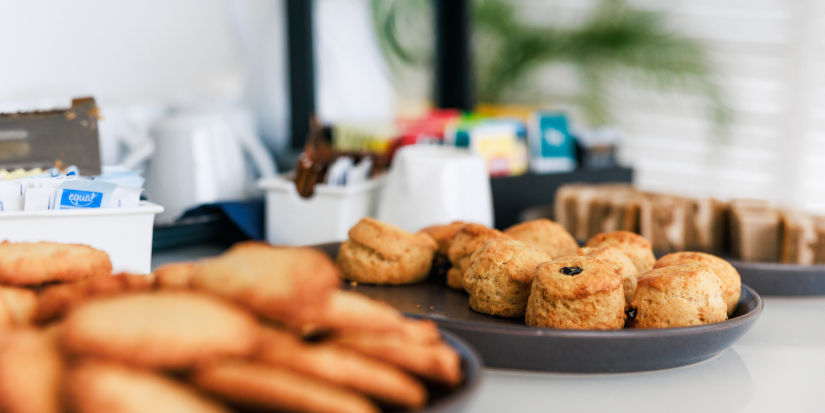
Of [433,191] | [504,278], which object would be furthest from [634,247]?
[433,191]

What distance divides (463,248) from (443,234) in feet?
0.41

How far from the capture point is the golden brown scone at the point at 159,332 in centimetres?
45

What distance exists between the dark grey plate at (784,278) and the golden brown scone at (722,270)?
262 mm

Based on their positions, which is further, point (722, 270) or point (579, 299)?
point (722, 270)

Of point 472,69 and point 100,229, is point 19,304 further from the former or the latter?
point 472,69

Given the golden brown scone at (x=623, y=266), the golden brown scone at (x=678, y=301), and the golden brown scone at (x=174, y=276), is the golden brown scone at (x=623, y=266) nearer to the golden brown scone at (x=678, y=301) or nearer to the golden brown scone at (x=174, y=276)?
the golden brown scone at (x=678, y=301)

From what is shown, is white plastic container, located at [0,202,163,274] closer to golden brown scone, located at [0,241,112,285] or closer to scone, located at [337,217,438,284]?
golden brown scone, located at [0,241,112,285]

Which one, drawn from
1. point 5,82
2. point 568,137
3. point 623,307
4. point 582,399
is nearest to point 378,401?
point 582,399

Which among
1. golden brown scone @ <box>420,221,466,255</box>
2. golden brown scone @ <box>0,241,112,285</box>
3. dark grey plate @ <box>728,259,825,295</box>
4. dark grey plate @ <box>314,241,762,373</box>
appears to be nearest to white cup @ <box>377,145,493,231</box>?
golden brown scone @ <box>420,221,466,255</box>

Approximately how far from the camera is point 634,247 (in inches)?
42.8

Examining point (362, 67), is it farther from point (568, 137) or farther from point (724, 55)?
point (724, 55)

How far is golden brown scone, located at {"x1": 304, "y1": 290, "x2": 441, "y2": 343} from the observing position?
0.54 meters

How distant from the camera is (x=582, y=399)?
775 millimetres

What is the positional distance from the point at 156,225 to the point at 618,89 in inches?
140
